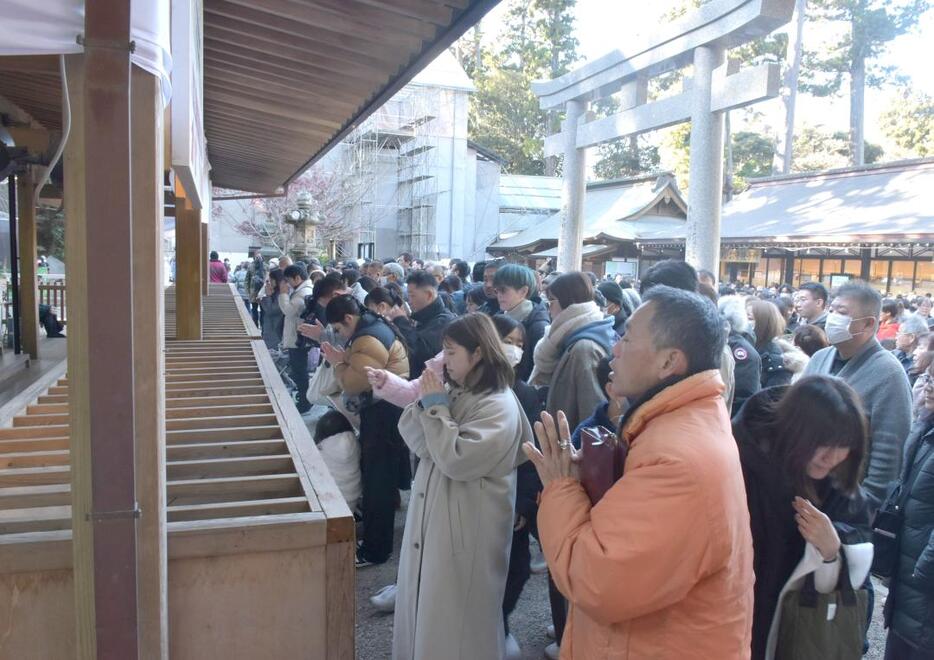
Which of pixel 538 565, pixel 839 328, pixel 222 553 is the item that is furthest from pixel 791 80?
pixel 222 553

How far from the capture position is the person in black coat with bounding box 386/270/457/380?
15.9ft

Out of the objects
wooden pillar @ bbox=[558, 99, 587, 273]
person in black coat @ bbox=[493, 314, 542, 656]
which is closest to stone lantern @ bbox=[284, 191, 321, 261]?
wooden pillar @ bbox=[558, 99, 587, 273]

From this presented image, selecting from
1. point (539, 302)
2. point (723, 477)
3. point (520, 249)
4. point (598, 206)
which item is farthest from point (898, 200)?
point (723, 477)

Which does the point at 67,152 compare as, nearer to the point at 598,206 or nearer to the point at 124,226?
the point at 124,226

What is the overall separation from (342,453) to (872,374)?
2.76 m

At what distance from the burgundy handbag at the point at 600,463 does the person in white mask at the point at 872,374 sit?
1.49 meters

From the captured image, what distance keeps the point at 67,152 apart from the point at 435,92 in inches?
1192

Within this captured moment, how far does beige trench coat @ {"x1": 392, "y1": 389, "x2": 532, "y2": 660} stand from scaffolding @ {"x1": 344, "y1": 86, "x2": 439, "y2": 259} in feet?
84.7

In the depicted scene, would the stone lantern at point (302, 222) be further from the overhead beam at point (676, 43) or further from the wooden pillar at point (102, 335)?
the wooden pillar at point (102, 335)

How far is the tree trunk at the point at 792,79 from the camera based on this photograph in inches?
1059

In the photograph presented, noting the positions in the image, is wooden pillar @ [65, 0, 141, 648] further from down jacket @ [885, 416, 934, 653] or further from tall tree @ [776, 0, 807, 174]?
tall tree @ [776, 0, 807, 174]

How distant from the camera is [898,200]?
16266 mm

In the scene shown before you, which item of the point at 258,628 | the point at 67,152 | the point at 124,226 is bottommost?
the point at 258,628

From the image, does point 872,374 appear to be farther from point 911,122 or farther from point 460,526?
point 911,122
